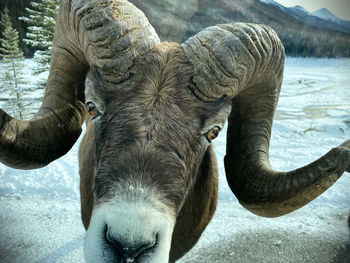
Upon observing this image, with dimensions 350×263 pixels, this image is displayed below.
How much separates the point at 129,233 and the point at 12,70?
9.83 meters

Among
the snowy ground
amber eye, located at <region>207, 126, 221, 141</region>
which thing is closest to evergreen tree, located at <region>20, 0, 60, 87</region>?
the snowy ground

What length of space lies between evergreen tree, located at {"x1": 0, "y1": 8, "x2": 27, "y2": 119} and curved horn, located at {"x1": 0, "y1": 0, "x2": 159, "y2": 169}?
6908 millimetres

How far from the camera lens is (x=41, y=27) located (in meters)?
9.65

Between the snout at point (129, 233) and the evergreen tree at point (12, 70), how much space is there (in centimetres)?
877

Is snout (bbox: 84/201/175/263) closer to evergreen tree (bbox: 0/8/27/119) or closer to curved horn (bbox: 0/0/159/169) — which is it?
curved horn (bbox: 0/0/159/169)

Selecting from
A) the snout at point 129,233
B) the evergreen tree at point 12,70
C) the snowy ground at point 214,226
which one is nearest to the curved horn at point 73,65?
the snout at point 129,233

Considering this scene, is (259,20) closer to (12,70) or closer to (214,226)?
(214,226)

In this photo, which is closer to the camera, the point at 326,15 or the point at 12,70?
the point at 326,15

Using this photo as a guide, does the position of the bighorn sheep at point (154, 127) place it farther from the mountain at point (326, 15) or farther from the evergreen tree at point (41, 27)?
the mountain at point (326, 15)

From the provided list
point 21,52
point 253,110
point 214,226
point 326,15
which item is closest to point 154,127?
point 253,110

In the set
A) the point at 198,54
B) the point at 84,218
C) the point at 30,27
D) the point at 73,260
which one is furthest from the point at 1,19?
the point at 198,54

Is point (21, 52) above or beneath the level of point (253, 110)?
beneath

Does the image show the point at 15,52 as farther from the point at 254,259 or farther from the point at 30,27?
the point at 254,259

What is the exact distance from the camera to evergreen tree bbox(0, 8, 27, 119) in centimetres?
886
